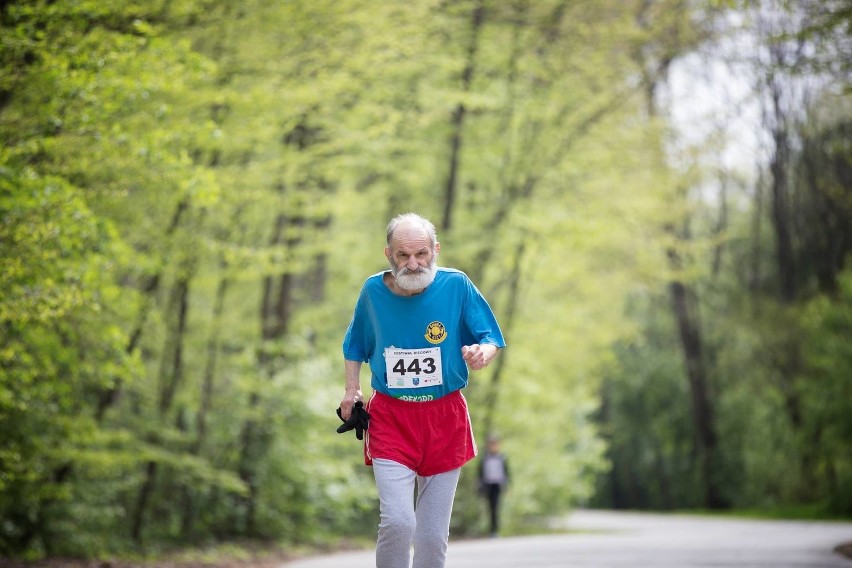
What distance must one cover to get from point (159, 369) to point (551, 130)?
8.08 meters

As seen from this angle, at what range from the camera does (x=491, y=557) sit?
13.3m

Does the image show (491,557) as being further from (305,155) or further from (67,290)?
(67,290)

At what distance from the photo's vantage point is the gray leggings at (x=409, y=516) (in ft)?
17.4

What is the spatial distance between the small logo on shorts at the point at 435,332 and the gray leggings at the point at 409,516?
624 millimetres

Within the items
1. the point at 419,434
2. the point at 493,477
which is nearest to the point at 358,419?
the point at 419,434

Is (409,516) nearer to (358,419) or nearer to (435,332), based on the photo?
(358,419)

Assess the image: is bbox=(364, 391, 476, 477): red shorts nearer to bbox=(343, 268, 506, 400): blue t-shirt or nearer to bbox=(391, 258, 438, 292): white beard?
bbox=(343, 268, 506, 400): blue t-shirt

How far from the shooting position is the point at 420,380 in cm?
553

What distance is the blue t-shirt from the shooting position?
5.55 metres

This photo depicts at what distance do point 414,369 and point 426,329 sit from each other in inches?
8.5

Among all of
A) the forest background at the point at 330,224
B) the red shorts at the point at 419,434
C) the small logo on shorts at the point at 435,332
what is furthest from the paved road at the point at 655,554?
the small logo on shorts at the point at 435,332

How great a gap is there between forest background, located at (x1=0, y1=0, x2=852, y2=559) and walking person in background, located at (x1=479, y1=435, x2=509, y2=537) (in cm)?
49

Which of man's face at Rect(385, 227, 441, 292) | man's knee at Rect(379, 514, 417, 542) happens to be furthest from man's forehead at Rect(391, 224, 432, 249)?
man's knee at Rect(379, 514, 417, 542)

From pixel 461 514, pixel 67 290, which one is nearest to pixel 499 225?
pixel 461 514
